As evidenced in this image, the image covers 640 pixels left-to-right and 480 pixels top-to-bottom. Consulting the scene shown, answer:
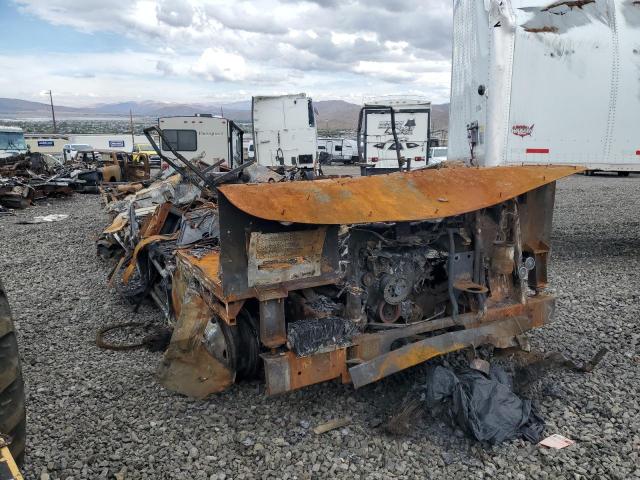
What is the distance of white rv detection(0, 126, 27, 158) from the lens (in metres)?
23.0

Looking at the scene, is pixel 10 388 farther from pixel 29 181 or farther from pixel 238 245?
pixel 29 181

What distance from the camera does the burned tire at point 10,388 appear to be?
197 centimetres

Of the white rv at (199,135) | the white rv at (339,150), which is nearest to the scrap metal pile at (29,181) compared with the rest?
the white rv at (199,135)

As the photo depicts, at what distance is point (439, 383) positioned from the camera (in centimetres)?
320

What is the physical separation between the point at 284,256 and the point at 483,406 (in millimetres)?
1537

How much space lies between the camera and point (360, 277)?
3367 mm

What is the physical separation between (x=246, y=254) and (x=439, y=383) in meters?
1.50

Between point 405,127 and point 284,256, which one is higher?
point 405,127

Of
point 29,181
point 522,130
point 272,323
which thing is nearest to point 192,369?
point 272,323

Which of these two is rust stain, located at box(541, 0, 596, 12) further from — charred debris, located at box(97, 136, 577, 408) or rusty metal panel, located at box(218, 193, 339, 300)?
rusty metal panel, located at box(218, 193, 339, 300)

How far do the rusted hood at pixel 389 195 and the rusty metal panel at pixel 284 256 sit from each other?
0.93 ft

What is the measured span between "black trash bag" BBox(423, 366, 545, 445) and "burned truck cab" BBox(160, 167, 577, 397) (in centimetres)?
23

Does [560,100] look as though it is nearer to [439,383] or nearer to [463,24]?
[463,24]

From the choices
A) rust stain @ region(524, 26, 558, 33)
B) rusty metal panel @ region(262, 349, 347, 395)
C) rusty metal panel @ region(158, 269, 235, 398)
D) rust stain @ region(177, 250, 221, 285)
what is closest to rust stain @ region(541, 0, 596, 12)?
rust stain @ region(524, 26, 558, 33)
